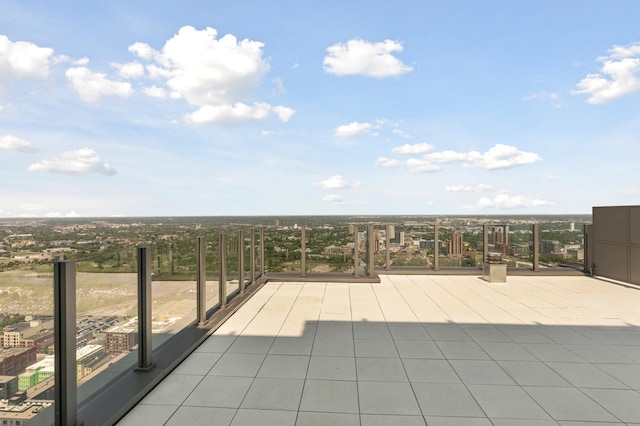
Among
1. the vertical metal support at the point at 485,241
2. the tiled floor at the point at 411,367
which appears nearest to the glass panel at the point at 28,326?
the tiled floor at the point at 411,367

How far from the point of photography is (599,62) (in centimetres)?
900

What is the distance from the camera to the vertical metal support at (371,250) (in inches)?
284

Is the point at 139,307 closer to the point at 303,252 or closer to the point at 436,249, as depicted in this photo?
the point at 303,252

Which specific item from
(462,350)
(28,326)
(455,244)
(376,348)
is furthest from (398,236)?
(28,326)

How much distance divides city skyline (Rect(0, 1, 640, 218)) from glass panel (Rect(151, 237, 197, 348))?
1.57 metres

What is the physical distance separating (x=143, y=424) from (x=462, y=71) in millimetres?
11414

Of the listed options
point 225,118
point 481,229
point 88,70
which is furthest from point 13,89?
point 481,229

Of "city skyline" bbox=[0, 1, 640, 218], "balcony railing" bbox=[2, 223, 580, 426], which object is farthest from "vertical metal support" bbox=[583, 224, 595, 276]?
"balcony railing" bbox=[2, 223, 580, 426]

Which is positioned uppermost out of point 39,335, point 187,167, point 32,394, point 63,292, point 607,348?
point 187,167

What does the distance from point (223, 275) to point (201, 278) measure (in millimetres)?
758

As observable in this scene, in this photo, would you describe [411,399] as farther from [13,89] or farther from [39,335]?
[13,89]

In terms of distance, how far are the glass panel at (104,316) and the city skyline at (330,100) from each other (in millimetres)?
1747

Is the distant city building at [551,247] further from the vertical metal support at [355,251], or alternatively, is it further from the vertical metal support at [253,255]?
the vertical metal support at [253,255]

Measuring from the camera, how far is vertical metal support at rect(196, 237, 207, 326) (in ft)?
11.8
